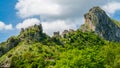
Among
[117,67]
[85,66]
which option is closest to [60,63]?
[85,66]

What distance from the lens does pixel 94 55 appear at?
105 meters

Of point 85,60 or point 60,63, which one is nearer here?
point 85,60

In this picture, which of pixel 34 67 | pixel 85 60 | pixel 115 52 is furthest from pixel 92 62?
pixel 34 67

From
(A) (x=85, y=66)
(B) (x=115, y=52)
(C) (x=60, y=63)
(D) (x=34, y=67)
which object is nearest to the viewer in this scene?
(A) (x=85, y=66)

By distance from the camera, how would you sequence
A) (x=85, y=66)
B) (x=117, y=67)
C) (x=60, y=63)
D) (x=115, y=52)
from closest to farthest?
(x=85, y=66) < (x=60, y=63) < (x=117, y=67) < (x=115, y=52)

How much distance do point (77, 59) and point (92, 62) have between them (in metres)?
5.48

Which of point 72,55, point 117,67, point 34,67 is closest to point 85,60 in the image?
point 72,55

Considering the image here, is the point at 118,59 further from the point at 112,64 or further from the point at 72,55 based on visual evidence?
the point at 72,55

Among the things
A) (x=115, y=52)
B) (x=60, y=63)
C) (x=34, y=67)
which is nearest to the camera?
(x=60, y=63)

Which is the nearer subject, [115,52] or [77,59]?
[77,59]

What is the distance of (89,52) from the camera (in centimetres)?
10675

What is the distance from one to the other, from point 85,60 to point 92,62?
300 centimetres

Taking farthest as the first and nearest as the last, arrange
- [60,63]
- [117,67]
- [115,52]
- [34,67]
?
[34,67] < [115,52] < [117,67] < [60,63]

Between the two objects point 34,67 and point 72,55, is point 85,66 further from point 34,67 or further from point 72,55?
point 34,67
